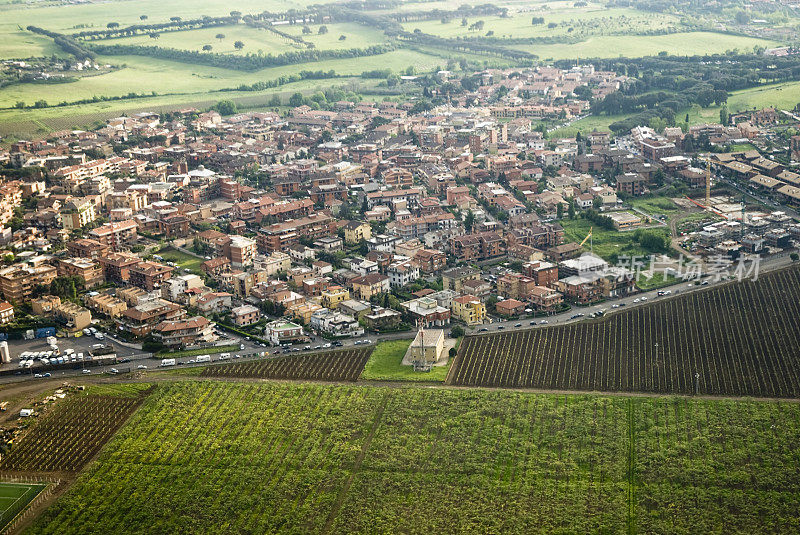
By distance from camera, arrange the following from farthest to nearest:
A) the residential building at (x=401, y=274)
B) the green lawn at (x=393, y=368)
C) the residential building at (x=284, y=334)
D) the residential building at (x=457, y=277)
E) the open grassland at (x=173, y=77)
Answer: the open grassland at (x=173, y=77)
the residential building at (x=401, y=274)
the residential building at (x=457, y=277)
the residential building at (x=284, y=334)
the green lawn at (x=393, y=368)

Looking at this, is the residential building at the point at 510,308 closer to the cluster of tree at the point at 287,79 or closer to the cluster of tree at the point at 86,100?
the cluster of tree at the point at 86,100

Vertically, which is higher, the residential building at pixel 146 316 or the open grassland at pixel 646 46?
Answer: the open grassland at pixel 646 46

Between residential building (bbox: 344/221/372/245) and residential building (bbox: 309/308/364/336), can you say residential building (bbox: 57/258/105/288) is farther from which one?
A: residential building (bbox: 344/221/372/245)

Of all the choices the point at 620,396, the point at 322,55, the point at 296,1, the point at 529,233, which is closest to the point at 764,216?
the point at 529,233

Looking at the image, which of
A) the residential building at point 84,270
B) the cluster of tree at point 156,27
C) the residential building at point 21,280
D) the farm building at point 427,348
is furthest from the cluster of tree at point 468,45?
the farm building at point 427,348

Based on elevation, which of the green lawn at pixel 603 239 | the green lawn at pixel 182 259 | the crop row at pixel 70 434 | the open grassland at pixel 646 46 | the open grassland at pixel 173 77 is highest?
the open grassland at pixel 646 46

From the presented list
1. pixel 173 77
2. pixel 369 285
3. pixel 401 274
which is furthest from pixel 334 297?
pixel 173 77

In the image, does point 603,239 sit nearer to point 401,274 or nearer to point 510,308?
point 510,308
